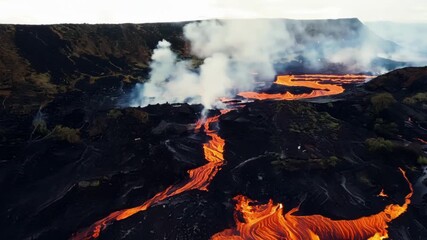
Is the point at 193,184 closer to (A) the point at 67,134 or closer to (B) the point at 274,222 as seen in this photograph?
(B) the point at 274,222

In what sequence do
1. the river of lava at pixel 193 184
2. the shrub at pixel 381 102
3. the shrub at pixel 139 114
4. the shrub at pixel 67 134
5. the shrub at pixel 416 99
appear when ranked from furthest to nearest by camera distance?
the shrub at pixel 416 99 < the shrub at pixel 381 102 < the shrub at pixel 139 114 < the shrub at pixel 67 134 < the river of lava at pixel 193 184

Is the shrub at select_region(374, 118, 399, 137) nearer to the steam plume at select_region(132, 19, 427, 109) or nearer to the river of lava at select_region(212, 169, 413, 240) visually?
the river of lava at select_region(212, 169, 413, 240)

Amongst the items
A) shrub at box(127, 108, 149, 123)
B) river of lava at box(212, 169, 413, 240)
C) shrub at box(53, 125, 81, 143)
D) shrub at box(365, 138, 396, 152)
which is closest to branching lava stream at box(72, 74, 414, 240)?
river of lava at box(212, 169, 413, 240)

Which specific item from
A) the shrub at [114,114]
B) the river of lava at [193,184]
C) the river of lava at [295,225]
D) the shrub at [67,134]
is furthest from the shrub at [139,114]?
the river of lava at [295,225]

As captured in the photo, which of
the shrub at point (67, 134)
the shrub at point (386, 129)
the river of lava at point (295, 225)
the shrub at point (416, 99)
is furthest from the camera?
the shrub at point (416, 99)

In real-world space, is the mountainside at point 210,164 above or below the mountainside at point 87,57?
below

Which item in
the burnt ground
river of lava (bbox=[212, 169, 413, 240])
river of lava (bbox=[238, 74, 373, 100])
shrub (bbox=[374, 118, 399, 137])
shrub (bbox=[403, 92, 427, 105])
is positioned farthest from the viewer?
river of lava (bbox=[238, 74, 373, 100])

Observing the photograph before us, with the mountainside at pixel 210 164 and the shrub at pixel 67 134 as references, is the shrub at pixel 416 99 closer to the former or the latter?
the mountainside at pixel 210 164
